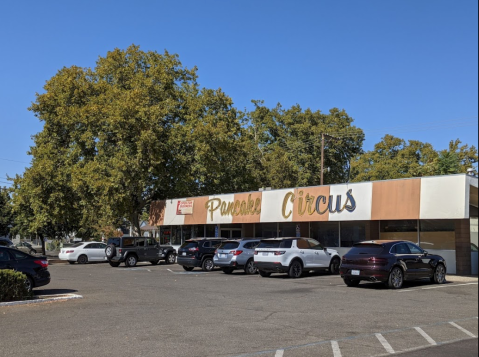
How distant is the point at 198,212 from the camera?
35031mm

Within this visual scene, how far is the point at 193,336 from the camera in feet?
30.0

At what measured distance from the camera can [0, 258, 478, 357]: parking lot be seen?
27.1ft

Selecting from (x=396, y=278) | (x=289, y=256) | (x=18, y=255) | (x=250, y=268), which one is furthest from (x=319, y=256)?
(x=18, y=255)

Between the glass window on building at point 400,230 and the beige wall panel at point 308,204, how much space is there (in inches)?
113

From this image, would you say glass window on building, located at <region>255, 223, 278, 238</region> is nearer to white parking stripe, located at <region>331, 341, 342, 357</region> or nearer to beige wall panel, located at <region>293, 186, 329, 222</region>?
beige wall panel, located at <region>293, 186, 329, 222</region>

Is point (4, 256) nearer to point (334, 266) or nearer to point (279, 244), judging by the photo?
point (279, 244)

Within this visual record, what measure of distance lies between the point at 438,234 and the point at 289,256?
7.20 metres

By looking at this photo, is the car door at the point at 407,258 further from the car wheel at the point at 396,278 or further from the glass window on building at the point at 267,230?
the glass window on building at the point at 267,230

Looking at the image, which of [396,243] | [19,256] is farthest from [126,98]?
[396,243]

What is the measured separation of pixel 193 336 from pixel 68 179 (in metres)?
35.1

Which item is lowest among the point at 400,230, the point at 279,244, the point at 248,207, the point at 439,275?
the point at 439,275

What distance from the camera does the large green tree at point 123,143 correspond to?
1496 inches

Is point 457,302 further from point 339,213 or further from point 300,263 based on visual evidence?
point 339,213

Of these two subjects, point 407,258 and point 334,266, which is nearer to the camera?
point 407,258
